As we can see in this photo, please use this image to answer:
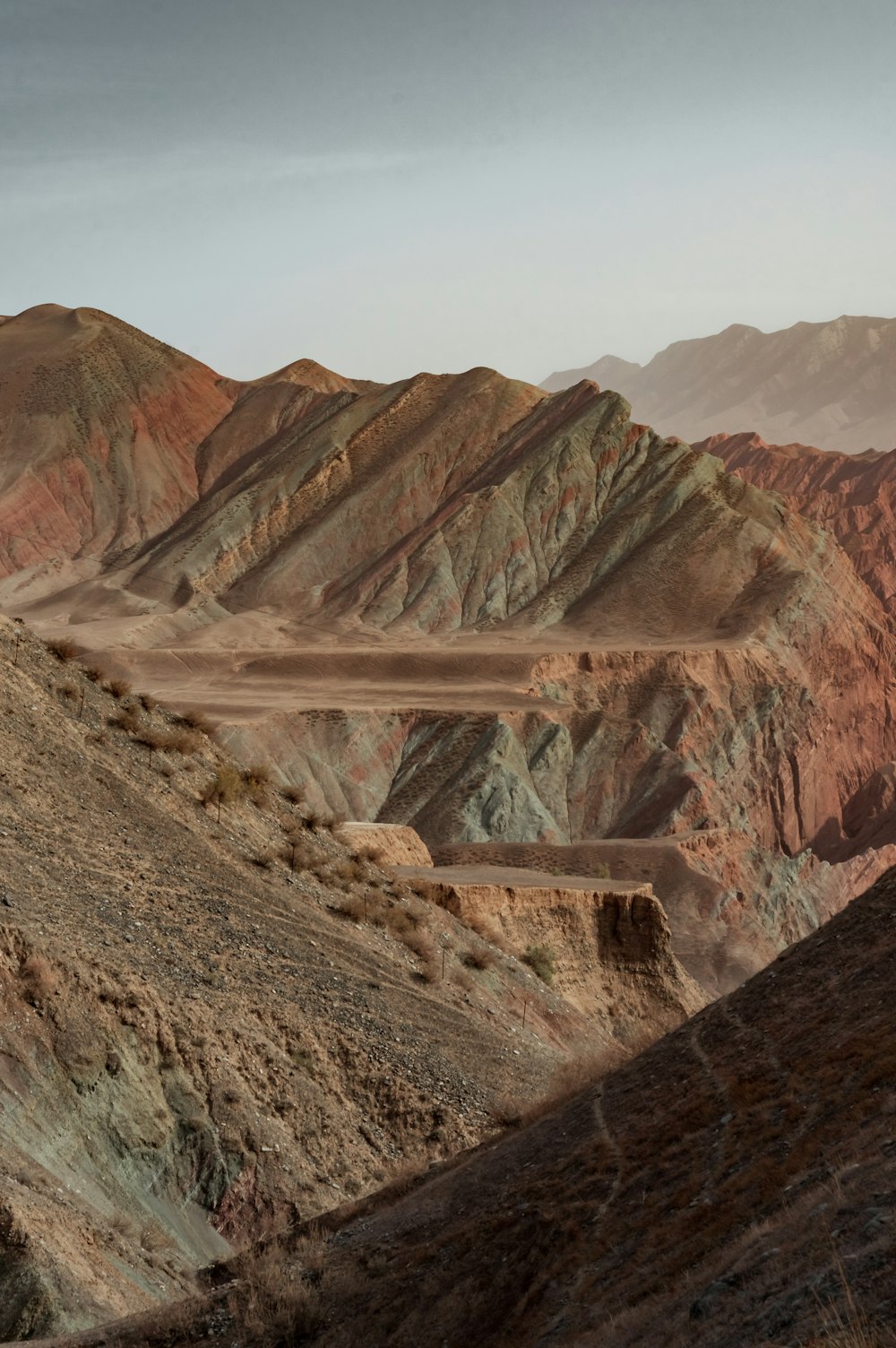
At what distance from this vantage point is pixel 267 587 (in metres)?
93.7

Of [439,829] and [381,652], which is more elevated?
[381,652]

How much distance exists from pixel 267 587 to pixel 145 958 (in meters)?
77.3

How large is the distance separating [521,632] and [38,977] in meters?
67.4

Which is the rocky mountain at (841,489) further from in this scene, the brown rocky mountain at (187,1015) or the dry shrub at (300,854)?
the brown rocky mountain at (187,1015)

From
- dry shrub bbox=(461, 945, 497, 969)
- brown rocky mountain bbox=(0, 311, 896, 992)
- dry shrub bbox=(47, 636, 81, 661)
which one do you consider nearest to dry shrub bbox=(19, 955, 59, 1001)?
dry shrub bbox=(47, 636, 81, 661)

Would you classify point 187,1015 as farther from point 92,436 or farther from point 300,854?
point 92,436

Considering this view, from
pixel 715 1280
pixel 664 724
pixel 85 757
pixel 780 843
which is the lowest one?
pixel 780 843

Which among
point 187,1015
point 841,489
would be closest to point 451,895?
point 187,1015

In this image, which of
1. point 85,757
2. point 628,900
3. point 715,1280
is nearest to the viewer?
point 715,1280

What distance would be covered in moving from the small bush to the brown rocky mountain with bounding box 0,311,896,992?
1363cm

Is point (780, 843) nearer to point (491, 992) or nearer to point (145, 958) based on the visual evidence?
point (491, 992)

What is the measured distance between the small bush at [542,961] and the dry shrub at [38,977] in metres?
15.2

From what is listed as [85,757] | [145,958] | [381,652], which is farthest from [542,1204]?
[381,652]

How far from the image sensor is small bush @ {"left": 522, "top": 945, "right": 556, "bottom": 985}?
3005 cm
